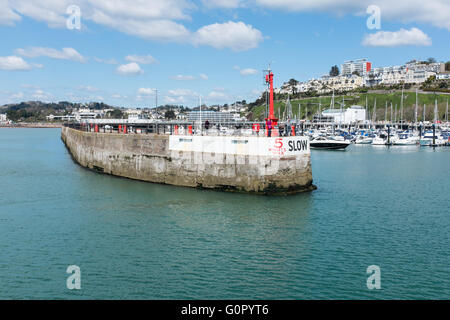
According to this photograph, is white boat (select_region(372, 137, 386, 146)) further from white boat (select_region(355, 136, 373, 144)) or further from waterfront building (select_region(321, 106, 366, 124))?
waterfront building (select_region(321, 106, 366, 124))

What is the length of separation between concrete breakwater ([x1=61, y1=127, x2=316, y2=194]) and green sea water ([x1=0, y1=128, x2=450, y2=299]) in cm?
129

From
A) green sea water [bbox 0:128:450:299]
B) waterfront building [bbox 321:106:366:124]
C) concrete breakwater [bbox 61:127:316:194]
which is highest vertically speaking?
waterfront building [bbox 321:106:366:124]

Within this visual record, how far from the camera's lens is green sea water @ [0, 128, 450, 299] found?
1634cm

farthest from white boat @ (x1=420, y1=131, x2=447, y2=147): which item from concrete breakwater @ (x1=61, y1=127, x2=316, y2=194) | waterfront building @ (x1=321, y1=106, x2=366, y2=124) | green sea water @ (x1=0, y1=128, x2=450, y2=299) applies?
concrete breakwater @ (x1=61, y1=127, x2=316, y2=194)

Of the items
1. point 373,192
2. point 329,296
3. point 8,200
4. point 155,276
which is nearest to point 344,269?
point 329,296

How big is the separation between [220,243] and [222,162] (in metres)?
13.9

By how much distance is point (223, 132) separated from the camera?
39281 millimetres

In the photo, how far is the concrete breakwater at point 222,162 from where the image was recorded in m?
32.2

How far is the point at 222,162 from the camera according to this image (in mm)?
34562

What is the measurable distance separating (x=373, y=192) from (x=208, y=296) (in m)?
26.3

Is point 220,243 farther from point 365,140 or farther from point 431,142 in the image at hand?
point 365,140

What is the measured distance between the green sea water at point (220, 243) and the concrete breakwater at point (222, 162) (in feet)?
4.22
